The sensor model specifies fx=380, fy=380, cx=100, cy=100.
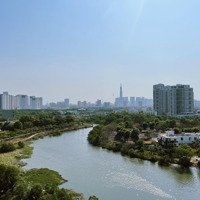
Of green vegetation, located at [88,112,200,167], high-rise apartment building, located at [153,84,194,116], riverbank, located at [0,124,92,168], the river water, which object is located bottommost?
the river water

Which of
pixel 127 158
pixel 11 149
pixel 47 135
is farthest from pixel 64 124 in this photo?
pixel 127 158

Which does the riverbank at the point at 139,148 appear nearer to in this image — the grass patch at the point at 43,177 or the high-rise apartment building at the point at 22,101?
the grass patch at the point at 43,177

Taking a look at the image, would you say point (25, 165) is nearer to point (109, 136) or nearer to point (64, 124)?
point (109, 136)

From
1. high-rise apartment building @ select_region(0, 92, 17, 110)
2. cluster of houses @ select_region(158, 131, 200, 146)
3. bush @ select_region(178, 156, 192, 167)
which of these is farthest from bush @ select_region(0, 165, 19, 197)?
high-rise apartment building @ select_region(0, 92, 17, 110)

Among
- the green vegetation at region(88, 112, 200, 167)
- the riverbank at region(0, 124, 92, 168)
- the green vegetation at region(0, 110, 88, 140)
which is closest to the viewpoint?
the green vegetation at region(88, 112, 200, 167)

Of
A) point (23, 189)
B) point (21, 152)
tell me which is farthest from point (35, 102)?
point (23, 189)

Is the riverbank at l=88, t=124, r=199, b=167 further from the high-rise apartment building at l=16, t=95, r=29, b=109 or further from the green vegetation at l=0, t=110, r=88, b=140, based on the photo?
the high-rise apartment building at l=16, t=95, r=29, b=109

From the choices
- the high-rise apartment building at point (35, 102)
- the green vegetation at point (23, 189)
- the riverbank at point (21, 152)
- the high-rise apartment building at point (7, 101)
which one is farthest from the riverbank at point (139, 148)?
the high-rise apartment building at point (35, 102)

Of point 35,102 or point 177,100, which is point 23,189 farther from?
point 35,102
